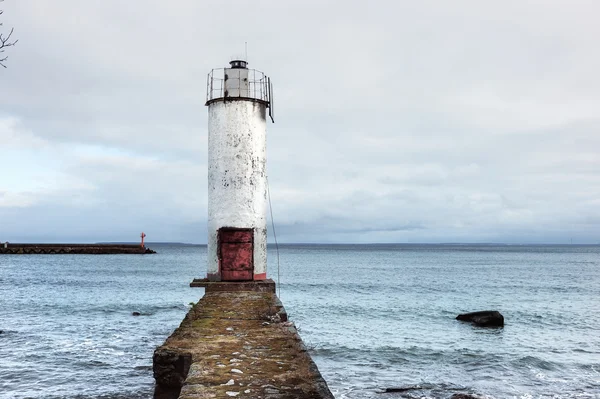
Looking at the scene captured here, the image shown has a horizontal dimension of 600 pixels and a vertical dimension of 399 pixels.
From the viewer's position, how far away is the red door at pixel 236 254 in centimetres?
1580

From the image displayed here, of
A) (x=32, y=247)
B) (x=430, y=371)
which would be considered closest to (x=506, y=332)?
(x=430, y=371)

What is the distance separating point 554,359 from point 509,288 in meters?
33.7

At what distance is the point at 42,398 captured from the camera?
46.2 feet

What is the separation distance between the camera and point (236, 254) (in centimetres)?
1580

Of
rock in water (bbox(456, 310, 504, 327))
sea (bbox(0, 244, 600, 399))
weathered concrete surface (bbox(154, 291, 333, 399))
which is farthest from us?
rock in water (bbox(456, 310, 504, 327))

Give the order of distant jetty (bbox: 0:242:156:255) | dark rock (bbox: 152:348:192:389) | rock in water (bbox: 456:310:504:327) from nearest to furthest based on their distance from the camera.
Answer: dark rock (bbox: 152:348:192:389) < rock in water (bbox: 456:310:504:327) < distant jetty (bbox: 0:242:156:255)

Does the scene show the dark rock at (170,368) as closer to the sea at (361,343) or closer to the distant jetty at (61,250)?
the sea at (361,343)

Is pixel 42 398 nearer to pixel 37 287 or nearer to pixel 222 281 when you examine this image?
pixel 222 281

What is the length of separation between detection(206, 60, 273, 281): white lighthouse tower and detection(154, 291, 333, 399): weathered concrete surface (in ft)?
14.0

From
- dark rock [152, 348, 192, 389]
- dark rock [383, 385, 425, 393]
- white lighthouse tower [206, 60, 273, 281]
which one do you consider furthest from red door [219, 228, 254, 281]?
dark rock [152, 348, 192, 389]

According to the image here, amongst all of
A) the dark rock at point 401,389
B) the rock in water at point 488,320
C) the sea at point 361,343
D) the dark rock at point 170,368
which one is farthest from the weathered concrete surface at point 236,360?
the rock in water at point 488,320

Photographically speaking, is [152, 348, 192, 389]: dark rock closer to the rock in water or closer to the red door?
the red door

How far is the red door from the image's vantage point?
51.8 feet

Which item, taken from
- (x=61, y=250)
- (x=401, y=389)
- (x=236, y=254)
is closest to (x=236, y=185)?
(x=236, y=254)
